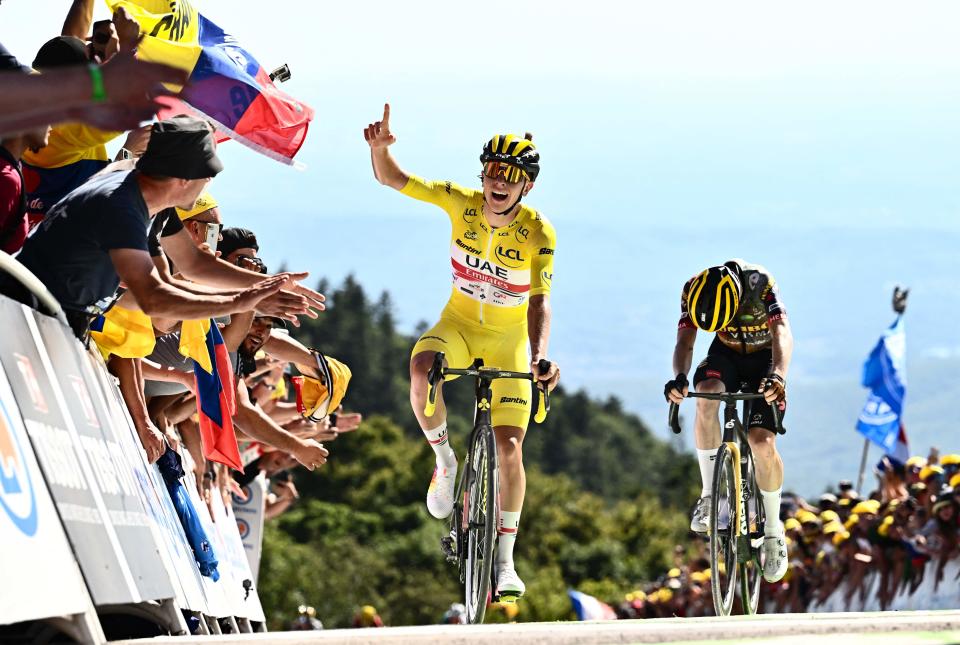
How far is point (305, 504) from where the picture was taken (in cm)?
7969

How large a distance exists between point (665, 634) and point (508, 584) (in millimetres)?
4304

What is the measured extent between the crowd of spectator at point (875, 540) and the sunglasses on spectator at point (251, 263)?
8221 millimetres

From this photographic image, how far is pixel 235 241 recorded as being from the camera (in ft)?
38.8

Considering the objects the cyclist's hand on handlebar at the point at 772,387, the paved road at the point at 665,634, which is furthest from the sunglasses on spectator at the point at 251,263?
the paved road at the point at 665,634

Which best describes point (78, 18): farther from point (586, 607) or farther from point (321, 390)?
point (586, 607)

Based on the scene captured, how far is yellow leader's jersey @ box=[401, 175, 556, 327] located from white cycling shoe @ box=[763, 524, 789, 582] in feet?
7.17

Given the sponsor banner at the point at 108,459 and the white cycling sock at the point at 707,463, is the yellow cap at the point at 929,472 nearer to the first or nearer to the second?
the white cycling sock at the point at 707,463

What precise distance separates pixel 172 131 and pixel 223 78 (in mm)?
4398

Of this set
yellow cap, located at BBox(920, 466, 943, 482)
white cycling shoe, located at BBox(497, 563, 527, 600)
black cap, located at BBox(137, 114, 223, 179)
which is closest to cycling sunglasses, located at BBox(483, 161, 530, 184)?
white cycling shoe, located at BBox(497, 563, 527, 600)

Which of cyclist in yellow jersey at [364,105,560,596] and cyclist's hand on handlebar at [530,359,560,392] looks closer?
cyclist's hand on handlebar at [530,359,560,392]

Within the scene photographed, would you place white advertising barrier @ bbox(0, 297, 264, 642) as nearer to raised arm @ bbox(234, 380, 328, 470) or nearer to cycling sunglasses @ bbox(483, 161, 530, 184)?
raised arm @ bbox(234, 380, 328, 470)

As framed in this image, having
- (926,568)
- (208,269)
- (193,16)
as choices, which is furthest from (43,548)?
(926,568)

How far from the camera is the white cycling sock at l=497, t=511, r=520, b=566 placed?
10.6 meters

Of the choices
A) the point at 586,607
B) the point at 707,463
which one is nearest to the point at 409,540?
the point at 586,607
